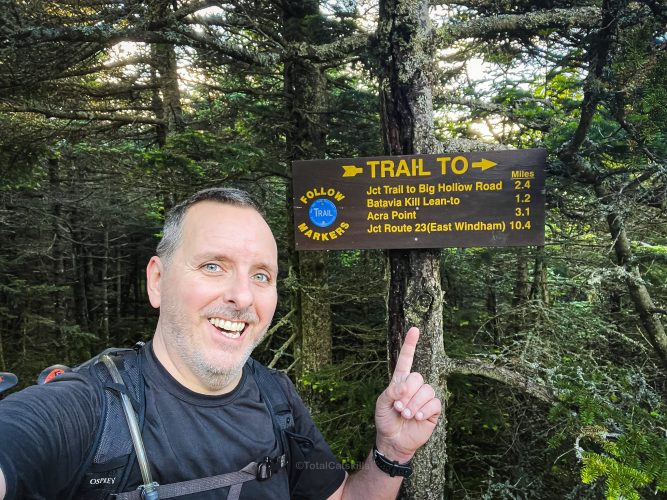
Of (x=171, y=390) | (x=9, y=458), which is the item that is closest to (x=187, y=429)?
(x=171, y=390)

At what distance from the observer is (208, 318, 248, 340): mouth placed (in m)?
1.81

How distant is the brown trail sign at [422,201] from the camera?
2.81 metres

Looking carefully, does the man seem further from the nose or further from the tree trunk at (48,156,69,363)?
the tree trunk at (48,156,69,363)

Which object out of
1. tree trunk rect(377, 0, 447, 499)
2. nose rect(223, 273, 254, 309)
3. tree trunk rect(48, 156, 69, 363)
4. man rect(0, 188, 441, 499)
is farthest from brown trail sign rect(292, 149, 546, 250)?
tree trunk rect(48, 156, 69, 363)

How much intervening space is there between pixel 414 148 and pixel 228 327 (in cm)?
204

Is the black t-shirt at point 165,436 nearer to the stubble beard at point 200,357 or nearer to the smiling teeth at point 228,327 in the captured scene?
the stubble beard at point 200,357

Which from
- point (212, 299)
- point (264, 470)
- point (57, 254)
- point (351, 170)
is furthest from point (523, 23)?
point (57, 254)

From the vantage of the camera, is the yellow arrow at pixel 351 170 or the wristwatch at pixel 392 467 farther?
the yellow arrow at pixel 351 170

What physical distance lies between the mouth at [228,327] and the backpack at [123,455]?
0.37 metres

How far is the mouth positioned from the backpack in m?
0.37

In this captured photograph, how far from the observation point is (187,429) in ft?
5.57

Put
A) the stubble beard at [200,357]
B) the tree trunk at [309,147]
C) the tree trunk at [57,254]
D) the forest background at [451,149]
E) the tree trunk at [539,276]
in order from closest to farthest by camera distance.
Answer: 1. the stubble beard at [200,357]
2. the forest background at [451,149]
3. the tree trunk at [539,276]
4. the tree trunk at [309,147]
5. the tree trunk at [57,254]

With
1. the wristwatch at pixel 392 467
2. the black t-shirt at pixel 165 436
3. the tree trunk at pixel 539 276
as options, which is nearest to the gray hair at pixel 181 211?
the black t-shirt at pixel 165 436

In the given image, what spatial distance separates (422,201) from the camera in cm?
290
